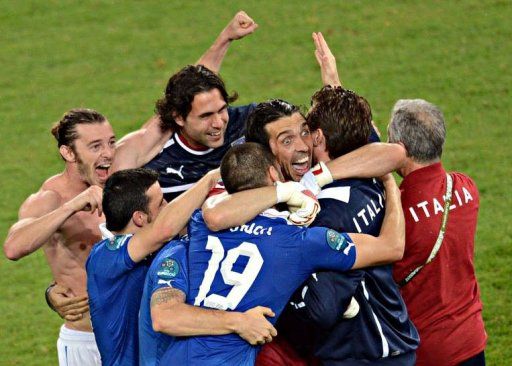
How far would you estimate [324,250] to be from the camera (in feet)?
17.8

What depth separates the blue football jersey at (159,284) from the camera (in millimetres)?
5523

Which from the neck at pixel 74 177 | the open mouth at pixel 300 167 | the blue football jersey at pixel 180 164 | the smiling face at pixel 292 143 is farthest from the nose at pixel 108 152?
the open mouth at pixel 300 167

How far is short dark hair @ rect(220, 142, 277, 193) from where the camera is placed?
18.2 ft

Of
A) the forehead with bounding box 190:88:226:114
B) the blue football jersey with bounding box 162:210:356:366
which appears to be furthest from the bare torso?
the blue football jersey with bounding box 162:210:356:366

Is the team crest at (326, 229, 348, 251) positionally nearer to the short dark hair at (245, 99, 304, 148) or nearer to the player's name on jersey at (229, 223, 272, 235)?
the player's name on jersey at (229, 223, 272, 235)

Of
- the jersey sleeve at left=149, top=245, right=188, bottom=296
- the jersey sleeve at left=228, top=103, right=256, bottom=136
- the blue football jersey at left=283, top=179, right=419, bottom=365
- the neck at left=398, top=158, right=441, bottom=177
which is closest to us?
the jersey sleeve at left=149, top=245, right=188, bottom=296

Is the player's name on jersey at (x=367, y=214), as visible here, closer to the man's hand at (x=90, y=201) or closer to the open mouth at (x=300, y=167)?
the open mouth at (x=300, y=167)

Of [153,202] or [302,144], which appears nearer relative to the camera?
[153,202]

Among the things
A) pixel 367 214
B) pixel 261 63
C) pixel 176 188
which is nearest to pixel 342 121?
pixel 367 214

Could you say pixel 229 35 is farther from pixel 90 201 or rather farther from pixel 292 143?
pixel 90 201

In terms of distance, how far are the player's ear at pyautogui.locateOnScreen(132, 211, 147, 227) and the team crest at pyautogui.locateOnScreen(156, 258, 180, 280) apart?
0.42 meters

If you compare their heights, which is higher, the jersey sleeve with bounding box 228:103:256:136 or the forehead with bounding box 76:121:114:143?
the forehead with bounding box 76:121:114:143

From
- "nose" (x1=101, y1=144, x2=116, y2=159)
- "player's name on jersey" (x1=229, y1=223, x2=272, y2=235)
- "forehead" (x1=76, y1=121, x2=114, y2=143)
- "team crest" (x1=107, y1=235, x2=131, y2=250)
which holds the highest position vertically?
"forehead" (x1=76, y1=121, x2=114, y2=143)

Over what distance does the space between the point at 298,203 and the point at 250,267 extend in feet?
1.29
